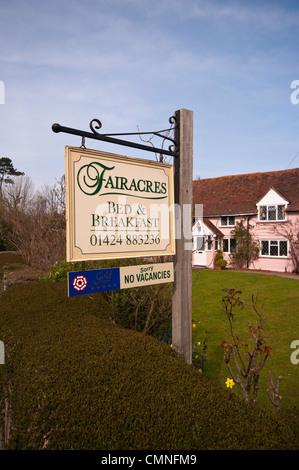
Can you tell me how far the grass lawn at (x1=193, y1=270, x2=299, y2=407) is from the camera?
18.9 ft

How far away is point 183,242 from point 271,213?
2080cm

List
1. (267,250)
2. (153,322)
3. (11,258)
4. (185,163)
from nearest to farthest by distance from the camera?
(185,163) → (153,322) → (11,258) → (267,250)

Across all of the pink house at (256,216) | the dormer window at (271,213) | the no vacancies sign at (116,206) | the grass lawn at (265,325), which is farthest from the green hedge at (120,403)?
the dormer window at (271,213)

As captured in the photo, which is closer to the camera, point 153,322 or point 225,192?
point 153,322

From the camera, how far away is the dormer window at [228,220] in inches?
971

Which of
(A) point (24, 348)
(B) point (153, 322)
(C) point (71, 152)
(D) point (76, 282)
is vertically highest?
(C) point (71, 152)

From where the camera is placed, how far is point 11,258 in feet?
60.1

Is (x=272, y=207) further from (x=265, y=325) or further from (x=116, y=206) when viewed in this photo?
(x=116, y=206)

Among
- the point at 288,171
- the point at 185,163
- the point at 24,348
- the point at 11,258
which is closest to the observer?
the point at 24,348

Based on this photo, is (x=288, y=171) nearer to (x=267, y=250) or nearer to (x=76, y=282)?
(x=267, y=250)

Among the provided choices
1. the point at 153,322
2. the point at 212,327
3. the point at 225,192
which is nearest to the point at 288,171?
the point at 225,192

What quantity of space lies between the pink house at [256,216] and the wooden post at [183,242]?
19485 millimetres
